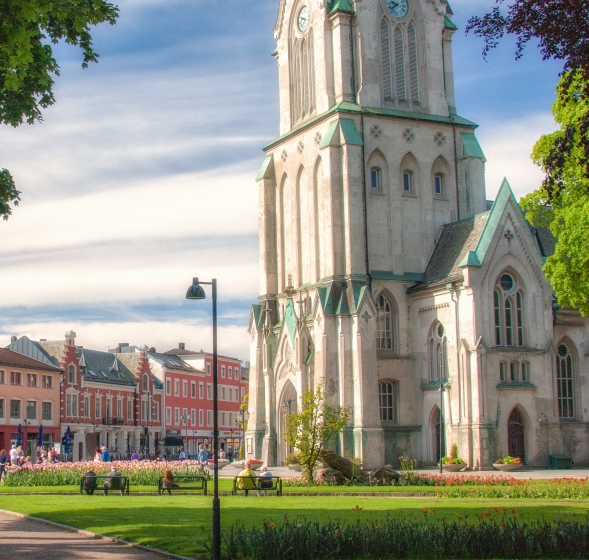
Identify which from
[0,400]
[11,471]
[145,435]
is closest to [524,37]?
[11,471]

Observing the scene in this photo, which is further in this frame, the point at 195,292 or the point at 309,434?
the point at 309,434

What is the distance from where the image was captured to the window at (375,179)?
57.5 m

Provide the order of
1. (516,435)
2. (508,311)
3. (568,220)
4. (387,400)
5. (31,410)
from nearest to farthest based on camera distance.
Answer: (568,220) < (516,435) < (508,311) < (387,400) < (31,410)

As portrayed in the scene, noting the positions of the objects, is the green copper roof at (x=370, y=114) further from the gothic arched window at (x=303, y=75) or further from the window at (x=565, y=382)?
the window at (x=565, y=382)

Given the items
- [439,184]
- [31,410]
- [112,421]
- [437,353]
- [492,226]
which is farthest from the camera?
[112,421]

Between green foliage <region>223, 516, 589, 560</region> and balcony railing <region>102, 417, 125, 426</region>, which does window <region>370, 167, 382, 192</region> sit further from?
balcony railing <region>102, 417, 125, 426</region>

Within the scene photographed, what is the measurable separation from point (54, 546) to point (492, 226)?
3725 cm

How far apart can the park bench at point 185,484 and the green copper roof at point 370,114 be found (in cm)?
2644

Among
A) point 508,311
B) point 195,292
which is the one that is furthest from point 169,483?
point 508,311

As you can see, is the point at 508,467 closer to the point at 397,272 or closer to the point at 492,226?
the point at 492,226

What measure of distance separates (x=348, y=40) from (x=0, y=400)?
140ft

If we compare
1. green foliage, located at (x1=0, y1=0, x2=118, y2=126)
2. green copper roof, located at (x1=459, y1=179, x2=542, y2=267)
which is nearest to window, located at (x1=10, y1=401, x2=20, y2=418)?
green copper roof, located at (x1=459, y1=179, x2=542, y2=267)

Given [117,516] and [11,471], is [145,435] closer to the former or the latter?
[11,471]

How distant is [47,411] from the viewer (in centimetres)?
8669
